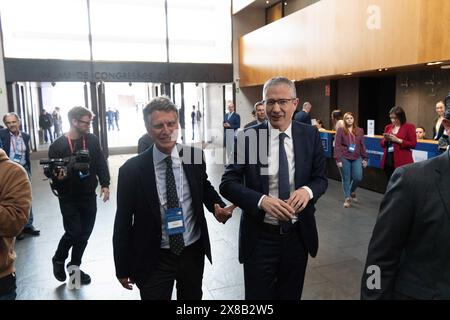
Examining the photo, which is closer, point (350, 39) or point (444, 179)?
point (444, 179)

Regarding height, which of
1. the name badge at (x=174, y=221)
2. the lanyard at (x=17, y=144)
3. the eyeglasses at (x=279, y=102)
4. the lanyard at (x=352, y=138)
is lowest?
the name badge at (x=174, y=221)

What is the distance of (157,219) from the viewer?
1.85 meters

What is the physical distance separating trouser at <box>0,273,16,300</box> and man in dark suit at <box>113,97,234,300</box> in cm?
51

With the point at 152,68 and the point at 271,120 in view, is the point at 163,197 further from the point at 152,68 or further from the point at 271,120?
the point at 152,68

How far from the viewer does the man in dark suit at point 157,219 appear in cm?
185

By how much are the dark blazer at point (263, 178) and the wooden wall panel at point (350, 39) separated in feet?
15.6

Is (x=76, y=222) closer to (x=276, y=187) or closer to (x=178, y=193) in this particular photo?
(x=178, y=193)

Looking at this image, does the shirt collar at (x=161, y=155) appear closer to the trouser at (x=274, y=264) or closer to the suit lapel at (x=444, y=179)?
the trouser at (x=274, y=264)

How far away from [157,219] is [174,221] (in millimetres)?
92

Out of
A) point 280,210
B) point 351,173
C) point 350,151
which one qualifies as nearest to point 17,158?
point 280,210

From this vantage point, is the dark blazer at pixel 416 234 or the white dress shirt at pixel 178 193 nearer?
the dark blazer at pixel 416 234

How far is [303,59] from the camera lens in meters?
9.20

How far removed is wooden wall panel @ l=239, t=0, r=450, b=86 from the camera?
18.6ft

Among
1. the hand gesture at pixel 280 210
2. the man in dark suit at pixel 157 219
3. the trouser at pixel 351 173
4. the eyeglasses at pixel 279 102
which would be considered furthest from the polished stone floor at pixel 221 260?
the eyeglasses at pixel 279 102
